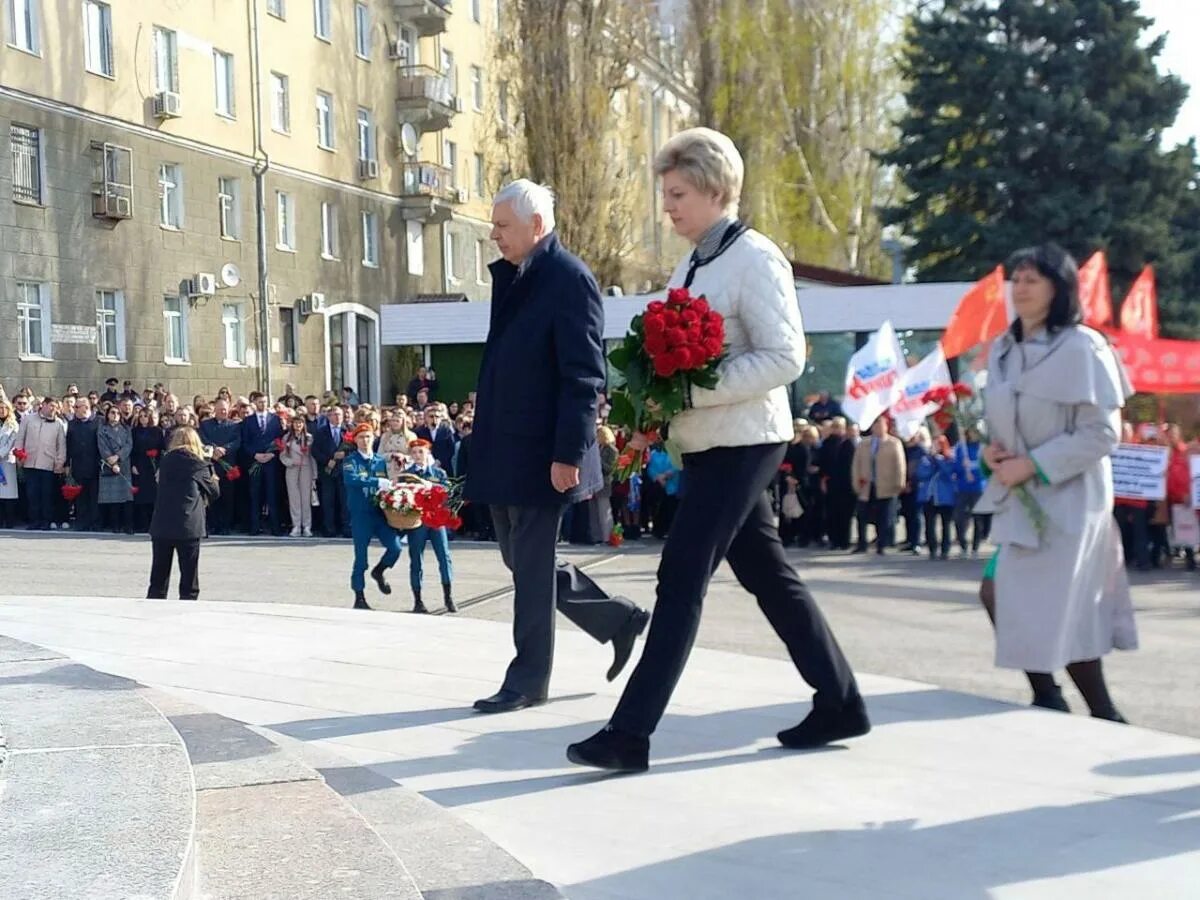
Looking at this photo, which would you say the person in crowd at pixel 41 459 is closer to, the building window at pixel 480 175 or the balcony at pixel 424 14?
the balcony at pixel 424 14

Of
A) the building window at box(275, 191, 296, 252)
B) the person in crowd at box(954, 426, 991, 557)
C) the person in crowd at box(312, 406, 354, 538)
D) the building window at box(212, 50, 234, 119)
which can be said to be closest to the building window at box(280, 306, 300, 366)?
the building window at box(275, 191, 296, 252)

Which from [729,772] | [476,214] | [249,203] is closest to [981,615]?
[729,772]

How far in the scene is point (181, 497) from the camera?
10875 millimetres

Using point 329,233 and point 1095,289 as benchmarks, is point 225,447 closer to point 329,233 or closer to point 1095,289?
point 1095,289

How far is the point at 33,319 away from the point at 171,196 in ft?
17.1

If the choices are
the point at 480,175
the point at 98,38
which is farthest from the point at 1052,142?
the point at 98,38

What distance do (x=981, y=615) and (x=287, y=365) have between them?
1043 inches

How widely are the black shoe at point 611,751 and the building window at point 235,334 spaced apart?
30.0 m

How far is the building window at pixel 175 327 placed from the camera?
102 ft

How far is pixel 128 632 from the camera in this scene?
7.75m

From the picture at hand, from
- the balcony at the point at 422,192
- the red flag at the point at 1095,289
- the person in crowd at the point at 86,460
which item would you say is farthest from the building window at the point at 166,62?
the red flag at the point at 1095,289

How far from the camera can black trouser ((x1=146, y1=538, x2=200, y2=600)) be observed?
1084 centimetres

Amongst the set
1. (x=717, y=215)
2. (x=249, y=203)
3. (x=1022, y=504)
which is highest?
(x=249, y=203)

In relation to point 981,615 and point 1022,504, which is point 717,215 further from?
point 981,615
